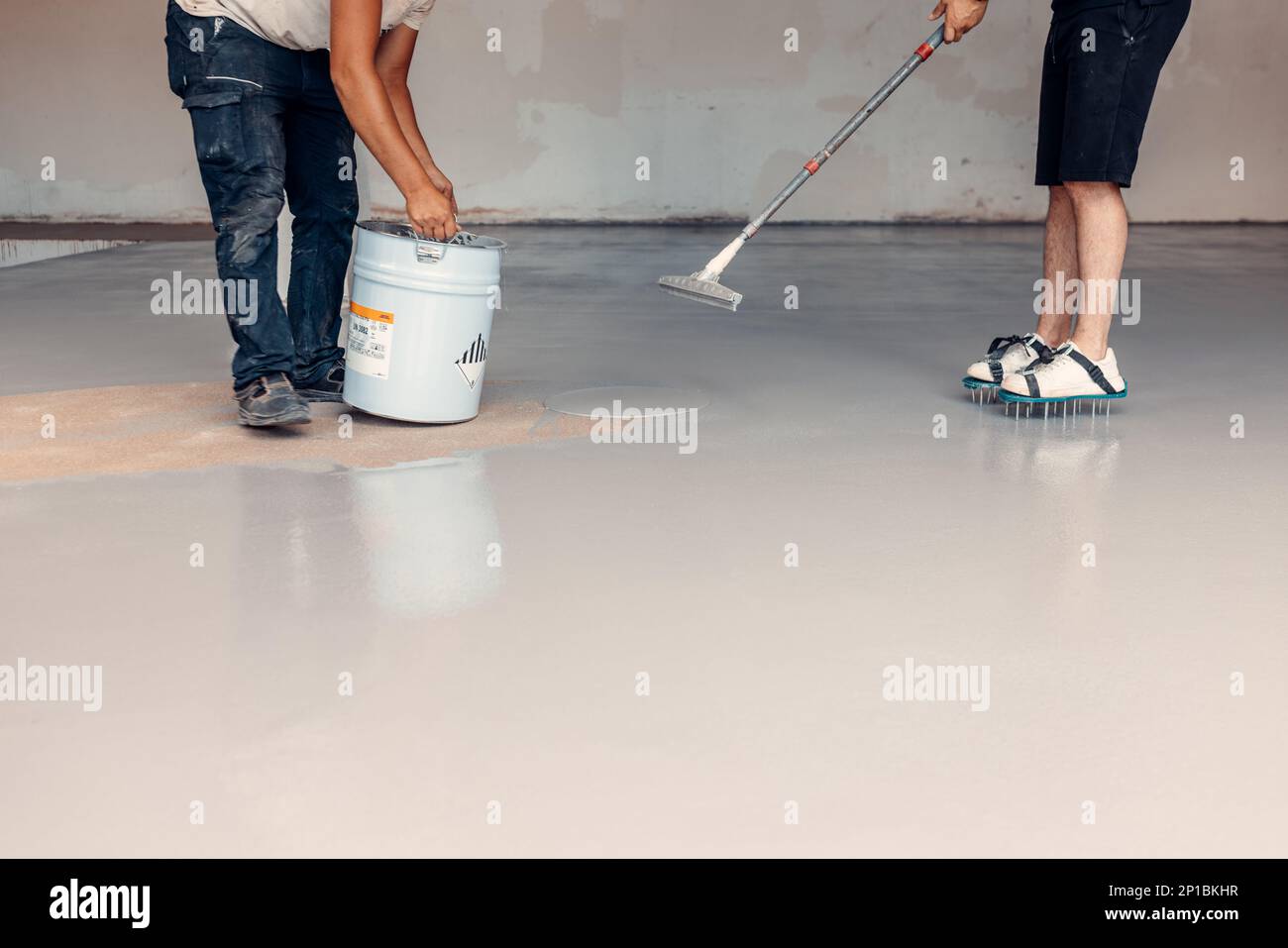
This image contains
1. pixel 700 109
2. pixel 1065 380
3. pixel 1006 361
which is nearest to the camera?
pixel 1065 380

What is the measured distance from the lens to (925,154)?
816 centimetres

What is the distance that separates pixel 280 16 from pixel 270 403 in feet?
2.47

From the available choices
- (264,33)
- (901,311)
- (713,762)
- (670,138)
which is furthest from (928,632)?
(670,138)

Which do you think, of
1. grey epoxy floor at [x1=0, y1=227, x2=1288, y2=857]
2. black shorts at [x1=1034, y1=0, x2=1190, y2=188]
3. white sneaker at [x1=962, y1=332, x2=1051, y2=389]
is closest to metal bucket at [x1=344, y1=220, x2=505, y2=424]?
grey epoxy floor at [x1=0, y1=227, x2=1288, y2=857]

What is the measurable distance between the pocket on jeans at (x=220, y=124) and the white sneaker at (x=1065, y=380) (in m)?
1.66

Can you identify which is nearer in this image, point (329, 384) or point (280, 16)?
point (280, 16)

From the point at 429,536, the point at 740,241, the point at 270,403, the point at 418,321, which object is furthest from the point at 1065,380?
the point at 270,403

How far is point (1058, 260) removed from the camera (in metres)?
2.91

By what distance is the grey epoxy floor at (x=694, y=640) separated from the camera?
1143mm

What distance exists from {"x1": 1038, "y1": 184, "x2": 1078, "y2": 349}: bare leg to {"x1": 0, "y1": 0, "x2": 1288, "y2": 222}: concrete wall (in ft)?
17.6

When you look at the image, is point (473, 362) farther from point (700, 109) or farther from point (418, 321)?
point (700, 109)

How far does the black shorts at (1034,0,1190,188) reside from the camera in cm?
257

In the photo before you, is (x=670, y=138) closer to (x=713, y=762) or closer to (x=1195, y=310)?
(x=1195, y=310)

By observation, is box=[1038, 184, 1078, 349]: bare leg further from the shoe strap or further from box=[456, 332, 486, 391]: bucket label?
box=[456, 332, 486, 391]: bucket label
